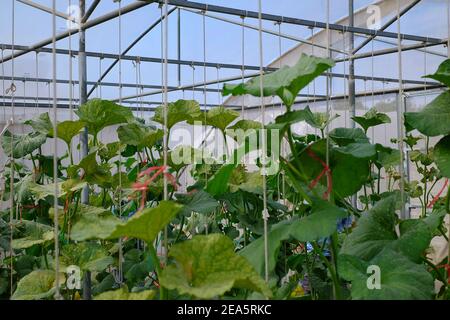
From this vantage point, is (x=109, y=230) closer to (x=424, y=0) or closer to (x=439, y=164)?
(x=439, y=164)

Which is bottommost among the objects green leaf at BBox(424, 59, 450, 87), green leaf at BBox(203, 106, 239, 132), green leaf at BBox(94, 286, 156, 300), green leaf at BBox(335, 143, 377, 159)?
green leaf at BBox(94, 286, 156, 300)

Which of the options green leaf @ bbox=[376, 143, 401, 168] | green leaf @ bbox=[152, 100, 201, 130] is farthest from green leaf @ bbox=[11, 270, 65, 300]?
green leaf @ bbox=[376, 143, 401, 168]

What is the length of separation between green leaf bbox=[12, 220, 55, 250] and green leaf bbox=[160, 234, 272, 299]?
42cm

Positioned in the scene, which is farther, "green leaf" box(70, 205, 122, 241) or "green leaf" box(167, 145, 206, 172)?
"green leaf" box(167, 145, 206, 172)

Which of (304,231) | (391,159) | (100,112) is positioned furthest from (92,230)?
(391,159)

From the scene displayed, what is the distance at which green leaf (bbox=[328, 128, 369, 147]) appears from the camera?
2.84 feet

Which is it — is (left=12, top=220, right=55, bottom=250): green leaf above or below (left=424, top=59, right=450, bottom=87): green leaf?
below

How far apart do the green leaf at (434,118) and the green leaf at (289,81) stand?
0.72 ft

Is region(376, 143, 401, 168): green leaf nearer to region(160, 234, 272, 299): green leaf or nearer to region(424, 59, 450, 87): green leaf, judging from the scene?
region(424, 59, 450, 87): green leaf

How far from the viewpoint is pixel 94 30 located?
13.9 feet

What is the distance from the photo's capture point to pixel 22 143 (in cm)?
106

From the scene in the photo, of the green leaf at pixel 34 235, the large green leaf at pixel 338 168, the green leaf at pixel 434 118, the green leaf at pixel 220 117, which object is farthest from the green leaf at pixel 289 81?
the green leaf at pixel 34 235
